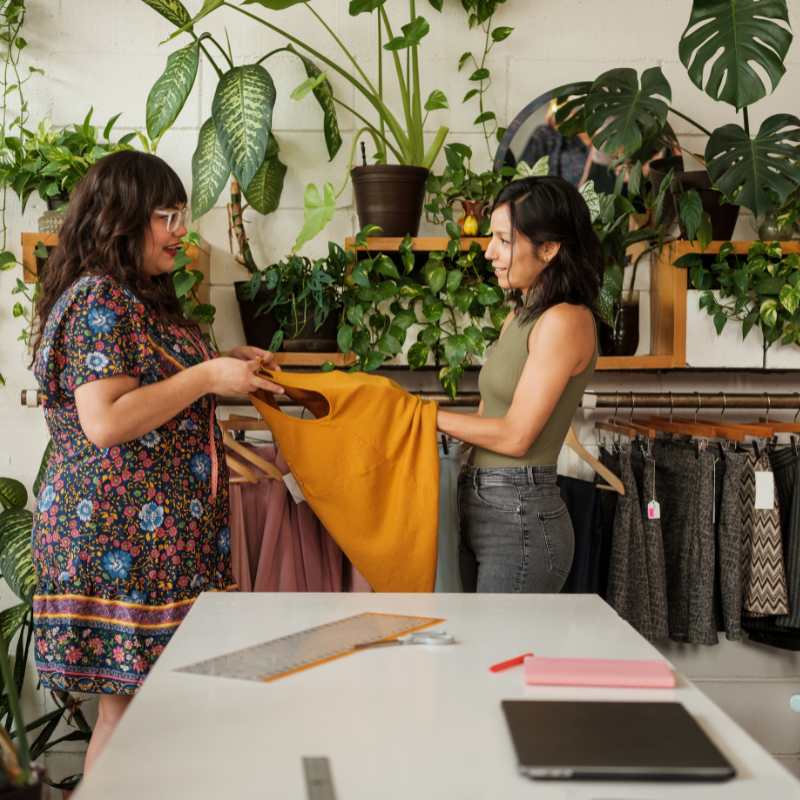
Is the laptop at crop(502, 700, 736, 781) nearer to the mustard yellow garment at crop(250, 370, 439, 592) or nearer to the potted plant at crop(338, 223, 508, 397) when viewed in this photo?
the mustard yellow garment at crop(250, 370, 439, 592)

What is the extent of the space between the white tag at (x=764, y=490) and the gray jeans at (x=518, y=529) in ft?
2.73

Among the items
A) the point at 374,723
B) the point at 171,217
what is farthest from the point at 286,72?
the point at 374,723

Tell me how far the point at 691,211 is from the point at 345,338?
3.37 ft

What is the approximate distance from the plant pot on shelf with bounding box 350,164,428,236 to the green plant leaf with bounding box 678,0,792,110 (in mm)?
797

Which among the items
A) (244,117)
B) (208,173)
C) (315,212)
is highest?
(244,117)

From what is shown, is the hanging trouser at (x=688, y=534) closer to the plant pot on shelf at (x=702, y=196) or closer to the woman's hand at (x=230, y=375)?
the plant pot on shelf at (x=702, y=196)

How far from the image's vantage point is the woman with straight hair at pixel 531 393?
85.5 inches

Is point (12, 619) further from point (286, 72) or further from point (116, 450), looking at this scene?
point (286, 72)

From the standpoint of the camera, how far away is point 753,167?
2.74 metres

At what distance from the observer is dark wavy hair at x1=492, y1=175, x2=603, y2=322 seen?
88.7 inches

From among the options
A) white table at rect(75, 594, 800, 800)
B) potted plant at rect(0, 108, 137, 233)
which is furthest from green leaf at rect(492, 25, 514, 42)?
white table at rect(75, 594, 800, 800)

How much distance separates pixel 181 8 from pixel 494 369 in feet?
4.53

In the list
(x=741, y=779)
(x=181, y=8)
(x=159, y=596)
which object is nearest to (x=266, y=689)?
(x=741, y=779)

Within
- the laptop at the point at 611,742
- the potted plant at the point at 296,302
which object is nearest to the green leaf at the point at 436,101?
the potted plant at the point at 296,302
